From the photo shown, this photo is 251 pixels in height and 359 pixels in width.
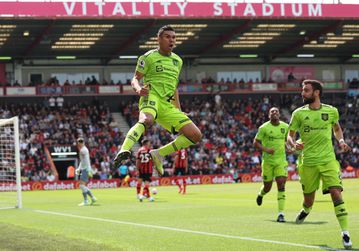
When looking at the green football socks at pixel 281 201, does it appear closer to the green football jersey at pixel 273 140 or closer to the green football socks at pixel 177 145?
the green football jersey at pixel 273 140

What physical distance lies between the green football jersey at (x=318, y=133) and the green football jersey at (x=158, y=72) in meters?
2.24

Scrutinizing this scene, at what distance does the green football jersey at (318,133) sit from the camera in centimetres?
1183

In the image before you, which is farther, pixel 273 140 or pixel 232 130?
pixel 232 130

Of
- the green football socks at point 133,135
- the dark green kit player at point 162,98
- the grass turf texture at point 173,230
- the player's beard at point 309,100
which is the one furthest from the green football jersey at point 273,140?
the green football socks at point 133,135

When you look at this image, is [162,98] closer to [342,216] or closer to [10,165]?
[342,216]

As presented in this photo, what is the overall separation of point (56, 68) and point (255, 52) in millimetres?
16592

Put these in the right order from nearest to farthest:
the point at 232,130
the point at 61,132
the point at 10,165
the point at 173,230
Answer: the point at 173,230 < the point at 10,165 < the point at 61,132 < the point at 232,130

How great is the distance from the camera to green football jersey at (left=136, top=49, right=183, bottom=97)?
37.7ft

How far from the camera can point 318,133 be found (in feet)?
39.0

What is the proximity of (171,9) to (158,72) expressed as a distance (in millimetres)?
40735

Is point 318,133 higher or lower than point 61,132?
lower

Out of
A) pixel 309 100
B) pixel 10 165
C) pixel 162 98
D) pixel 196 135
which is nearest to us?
pixel 196 135

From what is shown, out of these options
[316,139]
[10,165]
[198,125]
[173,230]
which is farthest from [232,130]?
[316,139]

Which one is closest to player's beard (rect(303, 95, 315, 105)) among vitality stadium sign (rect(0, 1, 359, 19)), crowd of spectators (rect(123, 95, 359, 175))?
crowd of spectators (rect(123, 95, 359, 175))
